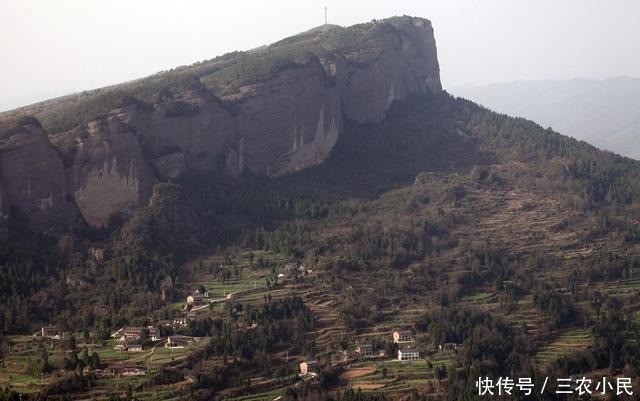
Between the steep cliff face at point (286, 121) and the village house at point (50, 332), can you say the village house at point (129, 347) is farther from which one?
the steep cliff face at point (286, 121)

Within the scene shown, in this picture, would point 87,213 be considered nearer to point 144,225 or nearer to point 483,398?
point 144,225

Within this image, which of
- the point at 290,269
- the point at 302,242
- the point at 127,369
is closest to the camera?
the point at 127,369

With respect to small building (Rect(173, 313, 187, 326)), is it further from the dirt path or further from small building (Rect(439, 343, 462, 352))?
small building (Rect(439, 343, 462, 352))

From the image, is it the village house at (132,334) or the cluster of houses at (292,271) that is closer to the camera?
the village house at (132,334)

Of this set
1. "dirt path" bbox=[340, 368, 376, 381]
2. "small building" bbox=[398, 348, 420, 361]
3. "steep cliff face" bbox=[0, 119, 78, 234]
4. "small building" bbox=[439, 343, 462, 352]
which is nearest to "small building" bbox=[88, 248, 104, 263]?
"steep cliff face" bbox=[0, 119, 78, 234]

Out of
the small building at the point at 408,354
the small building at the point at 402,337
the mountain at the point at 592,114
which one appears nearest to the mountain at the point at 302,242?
the small building at the point at 402,337

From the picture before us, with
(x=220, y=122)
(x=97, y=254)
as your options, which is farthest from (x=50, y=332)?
(x=220, y=122)

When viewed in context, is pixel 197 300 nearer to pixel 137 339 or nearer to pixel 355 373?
pixel 137 339
